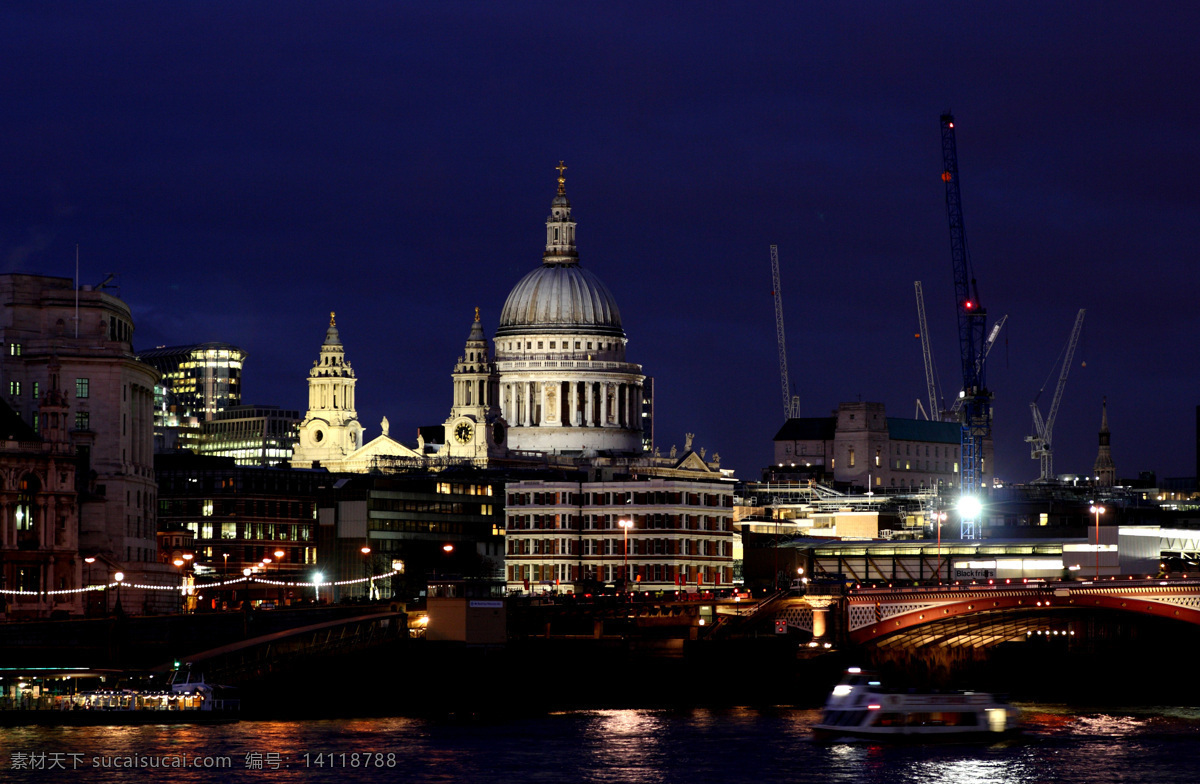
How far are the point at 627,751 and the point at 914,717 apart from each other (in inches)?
698

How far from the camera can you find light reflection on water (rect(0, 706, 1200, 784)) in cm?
11156

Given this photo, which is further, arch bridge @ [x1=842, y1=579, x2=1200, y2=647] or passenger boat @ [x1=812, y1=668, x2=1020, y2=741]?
arch bridge @ [x1=842, y1=579, x2=1200, y2=647]

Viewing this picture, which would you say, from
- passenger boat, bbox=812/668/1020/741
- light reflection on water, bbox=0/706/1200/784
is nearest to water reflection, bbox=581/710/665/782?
light reflection on water, bbox=0/706/1200/784

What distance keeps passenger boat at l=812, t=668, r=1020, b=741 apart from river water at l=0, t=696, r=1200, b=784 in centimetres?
135

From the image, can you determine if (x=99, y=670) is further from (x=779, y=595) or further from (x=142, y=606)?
(x=779, y=595)

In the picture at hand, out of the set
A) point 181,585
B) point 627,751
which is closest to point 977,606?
point 627,751

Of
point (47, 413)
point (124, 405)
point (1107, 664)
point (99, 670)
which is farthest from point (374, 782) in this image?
point (1107, 664)

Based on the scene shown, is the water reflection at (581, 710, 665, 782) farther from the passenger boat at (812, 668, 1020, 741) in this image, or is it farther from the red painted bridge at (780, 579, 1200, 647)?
the red painted bridge at (780, 579, 1200, 647)

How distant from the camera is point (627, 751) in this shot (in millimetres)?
121312

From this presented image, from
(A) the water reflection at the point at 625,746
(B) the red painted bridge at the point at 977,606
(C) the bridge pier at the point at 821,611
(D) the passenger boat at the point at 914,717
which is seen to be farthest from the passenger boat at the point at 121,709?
(B) the red painted bridge at the point at 977,606

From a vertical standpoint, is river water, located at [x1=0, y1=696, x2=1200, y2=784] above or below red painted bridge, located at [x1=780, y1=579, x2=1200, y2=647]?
below

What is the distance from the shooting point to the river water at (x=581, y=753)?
11138 centimetres

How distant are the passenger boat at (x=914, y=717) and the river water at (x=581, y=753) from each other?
1.35 m

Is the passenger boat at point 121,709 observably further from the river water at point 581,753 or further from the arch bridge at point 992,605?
the arch bridge at point 992,605
